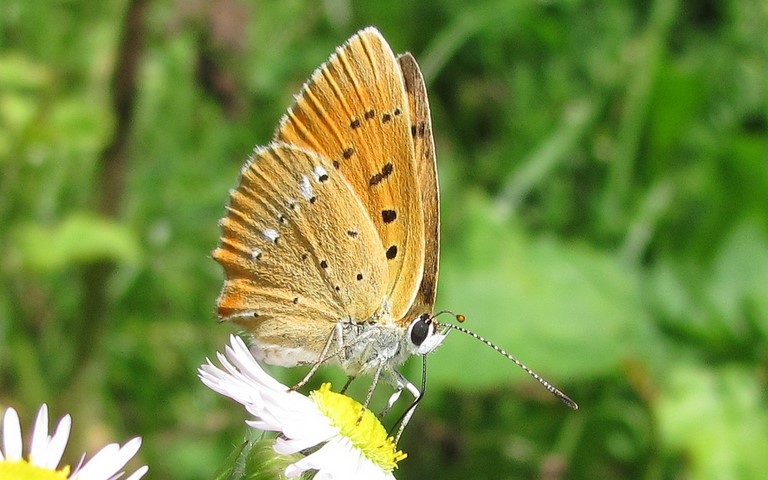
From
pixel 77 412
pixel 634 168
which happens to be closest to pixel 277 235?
pixel 77 412

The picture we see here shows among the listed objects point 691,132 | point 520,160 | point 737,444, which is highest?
point 691,132

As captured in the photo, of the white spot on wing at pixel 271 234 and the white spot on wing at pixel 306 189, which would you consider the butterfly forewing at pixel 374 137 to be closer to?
the white spot on wing at pixel 306 189

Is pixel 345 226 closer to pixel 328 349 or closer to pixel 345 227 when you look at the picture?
pixel 345 227

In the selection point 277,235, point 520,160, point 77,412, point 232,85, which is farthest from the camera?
point 520,160

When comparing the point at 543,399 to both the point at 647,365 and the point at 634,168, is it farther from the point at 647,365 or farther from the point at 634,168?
the point at 634,168

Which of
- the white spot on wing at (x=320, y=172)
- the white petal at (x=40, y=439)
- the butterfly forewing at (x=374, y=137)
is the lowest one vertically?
the white petal at (x=40, y=439)

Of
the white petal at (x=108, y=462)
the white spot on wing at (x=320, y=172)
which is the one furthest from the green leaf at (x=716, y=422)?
the white petal at (x=108, y=462)
